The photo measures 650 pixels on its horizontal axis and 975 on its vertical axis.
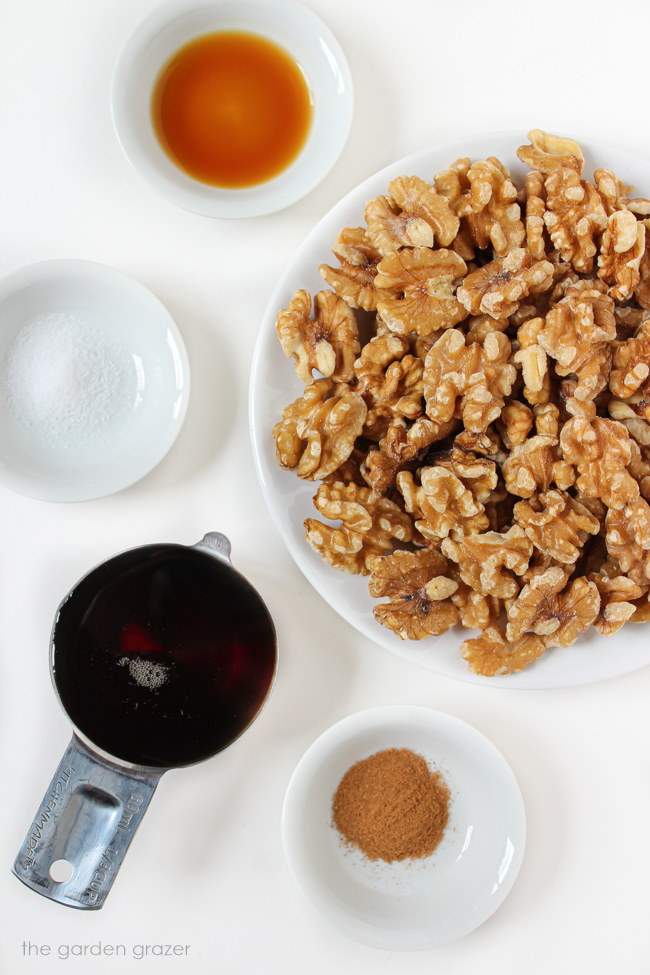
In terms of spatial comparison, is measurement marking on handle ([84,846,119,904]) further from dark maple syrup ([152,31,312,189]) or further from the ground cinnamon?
dark maple syrup ([152,31,312,189])

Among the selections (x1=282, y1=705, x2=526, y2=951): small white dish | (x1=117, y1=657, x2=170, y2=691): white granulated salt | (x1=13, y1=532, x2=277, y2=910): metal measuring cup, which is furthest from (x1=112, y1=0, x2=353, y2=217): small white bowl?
(x1=282, y1=705, x2=526, y2=951): small white dish

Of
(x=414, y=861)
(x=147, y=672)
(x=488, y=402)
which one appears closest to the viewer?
(x=488, y=402)

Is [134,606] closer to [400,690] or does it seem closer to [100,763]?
[100,763]

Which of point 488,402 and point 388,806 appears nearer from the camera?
point 488,402

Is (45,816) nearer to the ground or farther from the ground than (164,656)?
nearer to the ground

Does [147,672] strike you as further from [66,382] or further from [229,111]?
[229,111]

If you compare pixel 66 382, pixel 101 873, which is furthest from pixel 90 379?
pixel 101 873
